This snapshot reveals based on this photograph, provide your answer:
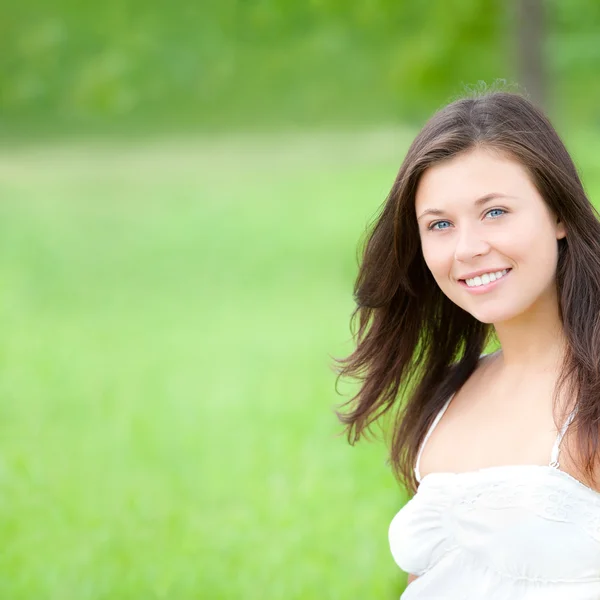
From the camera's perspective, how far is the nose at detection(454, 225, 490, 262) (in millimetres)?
1874

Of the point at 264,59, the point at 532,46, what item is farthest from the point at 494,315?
the point at 264,59

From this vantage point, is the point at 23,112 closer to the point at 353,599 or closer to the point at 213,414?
the point at 213,414

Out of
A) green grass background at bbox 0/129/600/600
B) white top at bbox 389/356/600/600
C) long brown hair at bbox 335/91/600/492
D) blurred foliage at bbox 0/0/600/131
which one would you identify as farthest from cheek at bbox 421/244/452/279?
blurred foliage at bbox 0/0/600/131

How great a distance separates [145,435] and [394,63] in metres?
4.57

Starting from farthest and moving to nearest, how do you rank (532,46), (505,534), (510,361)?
(532,46)
(510,361)
(505,534)

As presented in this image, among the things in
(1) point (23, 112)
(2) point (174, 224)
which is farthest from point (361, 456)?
(1) point (23, 112)

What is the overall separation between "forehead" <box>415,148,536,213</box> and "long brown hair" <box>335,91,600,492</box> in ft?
0.06

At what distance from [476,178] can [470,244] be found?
4.9 inches

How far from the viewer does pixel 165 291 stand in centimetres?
1204

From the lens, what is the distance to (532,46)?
6930 millimetres

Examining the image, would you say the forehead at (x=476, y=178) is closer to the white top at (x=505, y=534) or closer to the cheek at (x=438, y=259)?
the cheek at (x=438, y=259)

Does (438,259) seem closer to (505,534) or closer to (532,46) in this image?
(505,534)

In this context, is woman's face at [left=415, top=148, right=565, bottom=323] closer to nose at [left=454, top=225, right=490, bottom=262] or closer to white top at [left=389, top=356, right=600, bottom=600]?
nose at [left=454, top=225, right=490, bottom=262]

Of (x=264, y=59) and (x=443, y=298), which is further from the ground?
(x=264, y=59)
